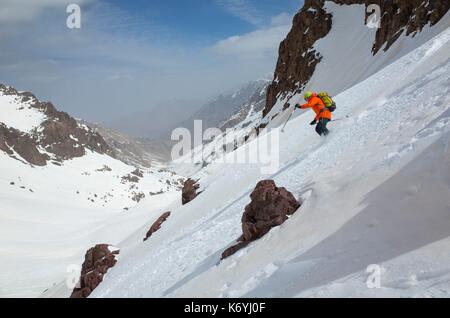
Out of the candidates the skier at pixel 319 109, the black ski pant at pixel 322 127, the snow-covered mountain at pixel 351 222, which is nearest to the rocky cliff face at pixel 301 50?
the black ski pant at pixel 322 127

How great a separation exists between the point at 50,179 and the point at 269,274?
16212cm

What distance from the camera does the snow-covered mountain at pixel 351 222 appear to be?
7211mm

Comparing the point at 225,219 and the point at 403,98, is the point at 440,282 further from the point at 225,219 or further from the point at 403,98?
the point at 403,98

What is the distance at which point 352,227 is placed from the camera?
8875 millimetres

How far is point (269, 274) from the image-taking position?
891cm

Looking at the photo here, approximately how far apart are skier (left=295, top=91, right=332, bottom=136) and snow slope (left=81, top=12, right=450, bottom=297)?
0.54 metres

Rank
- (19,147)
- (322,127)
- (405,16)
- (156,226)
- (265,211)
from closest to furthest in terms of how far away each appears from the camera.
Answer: (265,211), (322,127), (156,226), (405,16), (19,147)

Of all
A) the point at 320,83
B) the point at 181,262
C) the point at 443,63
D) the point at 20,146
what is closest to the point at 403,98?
the point at 443,63

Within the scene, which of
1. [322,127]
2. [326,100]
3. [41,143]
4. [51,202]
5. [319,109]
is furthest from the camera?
[41,143]

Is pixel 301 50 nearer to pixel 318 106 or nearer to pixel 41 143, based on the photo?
pixel 318 106

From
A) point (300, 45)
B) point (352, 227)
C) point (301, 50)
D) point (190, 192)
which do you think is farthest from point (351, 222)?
point (300, 45)

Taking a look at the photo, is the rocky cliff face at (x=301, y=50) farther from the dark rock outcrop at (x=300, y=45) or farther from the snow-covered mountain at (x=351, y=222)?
the snow-covered mountain at (x=351, y=222)

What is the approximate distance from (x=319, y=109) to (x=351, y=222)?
8777 millimetres

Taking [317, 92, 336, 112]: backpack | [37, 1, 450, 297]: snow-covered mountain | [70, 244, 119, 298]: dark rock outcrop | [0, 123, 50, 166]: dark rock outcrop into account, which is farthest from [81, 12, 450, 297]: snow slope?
[0, 123, 50, 166]: dark rock outcrop
